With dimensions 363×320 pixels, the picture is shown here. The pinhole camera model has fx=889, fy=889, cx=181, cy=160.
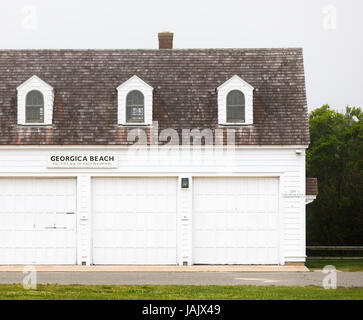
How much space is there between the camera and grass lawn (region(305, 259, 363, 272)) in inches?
1021

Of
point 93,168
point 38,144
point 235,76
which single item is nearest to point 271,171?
point 235,76

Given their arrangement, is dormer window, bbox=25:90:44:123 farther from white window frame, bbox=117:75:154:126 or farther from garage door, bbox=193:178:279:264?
garage door, bbox=193:178:279:264

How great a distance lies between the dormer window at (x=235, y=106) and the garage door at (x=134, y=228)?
3.06 m

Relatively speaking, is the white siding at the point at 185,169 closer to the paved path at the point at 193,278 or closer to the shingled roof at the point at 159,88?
the shingled roof at the point at 159,88

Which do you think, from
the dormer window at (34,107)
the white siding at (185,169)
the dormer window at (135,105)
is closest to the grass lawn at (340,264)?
the white siding at (185,169)

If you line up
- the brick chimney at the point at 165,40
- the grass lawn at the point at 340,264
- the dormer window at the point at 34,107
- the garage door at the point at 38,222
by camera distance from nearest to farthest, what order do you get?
the grass lawn at the point at 340,264 → the garage door at the point at 38,222 → the dormer window at the point at 34,107 → the brick chimney at the point at 165,40

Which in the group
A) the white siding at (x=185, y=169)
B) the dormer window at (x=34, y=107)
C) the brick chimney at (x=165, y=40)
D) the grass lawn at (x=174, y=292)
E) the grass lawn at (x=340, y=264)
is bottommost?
the grass lawn at (x=340, y=264)

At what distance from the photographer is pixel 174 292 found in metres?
17.8

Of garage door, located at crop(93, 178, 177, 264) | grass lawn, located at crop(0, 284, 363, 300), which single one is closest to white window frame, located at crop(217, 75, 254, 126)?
garage door, located at crop(93, 178, 177, 264)

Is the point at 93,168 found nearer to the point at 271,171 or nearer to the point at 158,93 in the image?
the point at 158,93

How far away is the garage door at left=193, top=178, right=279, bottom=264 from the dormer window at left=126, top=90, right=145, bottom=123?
2.65m

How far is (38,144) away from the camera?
26.0m

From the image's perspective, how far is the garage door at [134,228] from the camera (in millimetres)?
26234

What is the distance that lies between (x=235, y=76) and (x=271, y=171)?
10.1ft
